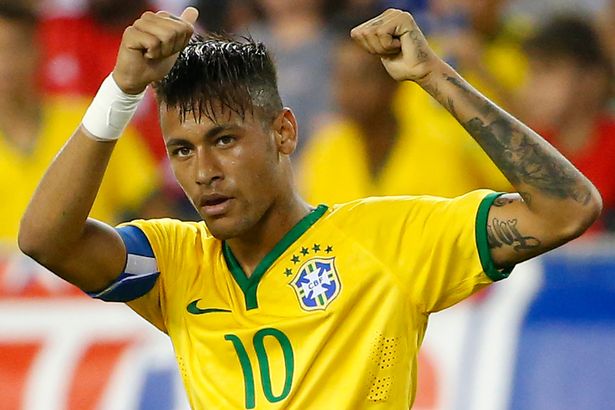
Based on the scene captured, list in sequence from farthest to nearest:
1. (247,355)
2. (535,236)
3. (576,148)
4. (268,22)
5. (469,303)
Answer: (268,22), (576,148), (469,303), (247,355), (535,236)

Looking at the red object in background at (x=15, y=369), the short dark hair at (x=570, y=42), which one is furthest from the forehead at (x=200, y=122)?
the short dark hair at (x=570, y=42)

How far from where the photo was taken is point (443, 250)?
9.55 feet

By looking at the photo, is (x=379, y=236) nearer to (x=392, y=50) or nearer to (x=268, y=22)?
(x=392, y=50)

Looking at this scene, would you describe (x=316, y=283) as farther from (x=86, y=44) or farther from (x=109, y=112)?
(x=86, y=44)

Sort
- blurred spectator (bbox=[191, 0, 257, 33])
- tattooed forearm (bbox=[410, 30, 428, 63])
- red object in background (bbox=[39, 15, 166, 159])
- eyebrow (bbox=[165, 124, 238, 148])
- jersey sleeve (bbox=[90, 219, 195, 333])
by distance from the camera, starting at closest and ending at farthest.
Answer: tattooed forearm (bbox=[410, 30, 428, 63]), eyebrow (bbox=[165, 124, 238, 148]), jersey sleeve (bbox=[90, 219, 195, 333]), red object in background (bbox=[39, 15, 166, 159]), blurred spectator (bbox=[191, 0, 257, 33])

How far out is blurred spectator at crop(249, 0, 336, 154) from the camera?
19.7ft

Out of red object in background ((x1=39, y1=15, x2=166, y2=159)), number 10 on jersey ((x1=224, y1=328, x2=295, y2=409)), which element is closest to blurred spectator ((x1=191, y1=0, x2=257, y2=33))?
red object in background ((x1=39, y1=15, x2=166, y2=159))

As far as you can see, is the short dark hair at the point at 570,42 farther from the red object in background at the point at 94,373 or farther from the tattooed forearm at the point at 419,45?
the tattooed forearm at the point at 419,45

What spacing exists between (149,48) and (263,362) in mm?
812

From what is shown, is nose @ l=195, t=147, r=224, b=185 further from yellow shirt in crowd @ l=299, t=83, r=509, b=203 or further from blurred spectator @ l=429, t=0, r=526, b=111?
blurred spectator @ l=429, t=0, r=526, b=111

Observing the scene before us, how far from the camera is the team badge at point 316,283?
117 inches

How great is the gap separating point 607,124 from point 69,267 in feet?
11.4

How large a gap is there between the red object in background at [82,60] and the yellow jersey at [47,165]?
0.36 feet

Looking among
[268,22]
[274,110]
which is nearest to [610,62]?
[268,22]
